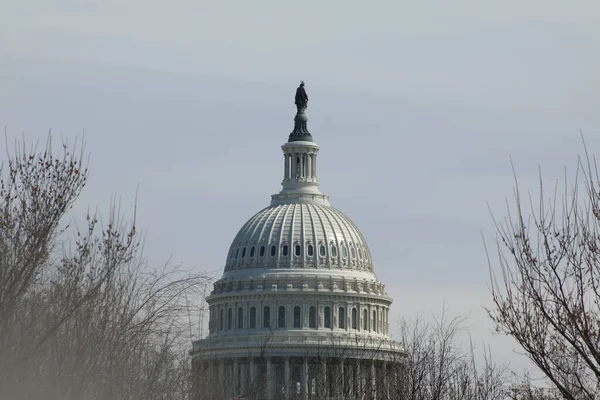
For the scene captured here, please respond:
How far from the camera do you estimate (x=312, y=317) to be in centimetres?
17788

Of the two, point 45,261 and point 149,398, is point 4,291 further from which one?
point 149,398

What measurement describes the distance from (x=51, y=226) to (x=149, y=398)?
8108 millimetres

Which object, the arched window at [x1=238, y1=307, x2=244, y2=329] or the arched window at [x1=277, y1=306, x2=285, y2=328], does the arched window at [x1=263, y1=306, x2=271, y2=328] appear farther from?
the arched window at [x1=238, y1=307, x2=244, y2=329]

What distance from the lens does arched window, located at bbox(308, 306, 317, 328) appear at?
582 feet

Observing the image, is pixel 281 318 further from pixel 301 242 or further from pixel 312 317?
pixel 301 242

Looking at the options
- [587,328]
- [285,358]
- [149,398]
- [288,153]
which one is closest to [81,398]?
[149,398]

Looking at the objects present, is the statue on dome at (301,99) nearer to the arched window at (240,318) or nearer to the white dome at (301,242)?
the white dome at (301,242)

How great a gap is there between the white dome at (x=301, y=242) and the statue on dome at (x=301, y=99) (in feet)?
49.8

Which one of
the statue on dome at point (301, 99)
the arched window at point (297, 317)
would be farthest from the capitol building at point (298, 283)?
the statue on dome at point (301, 99)

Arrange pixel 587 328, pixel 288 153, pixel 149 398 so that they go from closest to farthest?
1. pixel 587 328
2. pixel 149 398
3. pixel 288 153

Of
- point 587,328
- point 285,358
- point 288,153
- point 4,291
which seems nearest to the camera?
point 587,328

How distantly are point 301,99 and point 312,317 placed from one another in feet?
90.0

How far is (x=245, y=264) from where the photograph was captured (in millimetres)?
180875

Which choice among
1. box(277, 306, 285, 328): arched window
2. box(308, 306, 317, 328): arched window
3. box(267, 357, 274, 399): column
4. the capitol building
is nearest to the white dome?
the capitol building
